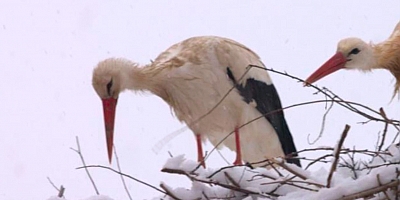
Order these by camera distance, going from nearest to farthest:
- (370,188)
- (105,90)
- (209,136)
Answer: (370,188), (105,90), (209,136)

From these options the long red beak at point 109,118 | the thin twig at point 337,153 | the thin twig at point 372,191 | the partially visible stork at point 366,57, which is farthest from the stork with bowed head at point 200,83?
the thin twig at point 372,191

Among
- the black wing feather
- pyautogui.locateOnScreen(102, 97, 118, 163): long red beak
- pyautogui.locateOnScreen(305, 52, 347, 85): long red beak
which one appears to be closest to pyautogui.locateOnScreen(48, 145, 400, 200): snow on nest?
pyautogui.locateOnScreen(102, 97, 118, 163): long red beak

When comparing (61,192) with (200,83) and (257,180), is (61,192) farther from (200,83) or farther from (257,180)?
(200,83)

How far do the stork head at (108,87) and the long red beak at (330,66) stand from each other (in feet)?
3.29

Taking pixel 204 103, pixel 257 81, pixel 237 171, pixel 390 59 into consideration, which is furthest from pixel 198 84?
pixel 237 171

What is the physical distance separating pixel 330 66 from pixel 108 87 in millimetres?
1157

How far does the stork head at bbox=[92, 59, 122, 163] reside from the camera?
148 inches

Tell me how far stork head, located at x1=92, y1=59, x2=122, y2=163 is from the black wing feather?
0.54 meters

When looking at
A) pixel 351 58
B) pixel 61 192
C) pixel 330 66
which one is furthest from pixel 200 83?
pixel 61 192

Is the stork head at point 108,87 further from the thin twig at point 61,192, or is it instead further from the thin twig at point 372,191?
the thin twig at point 372,191

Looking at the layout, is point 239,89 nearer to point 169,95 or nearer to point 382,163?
point 169,95

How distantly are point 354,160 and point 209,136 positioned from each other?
1859 millimetres

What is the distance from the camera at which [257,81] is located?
408cm

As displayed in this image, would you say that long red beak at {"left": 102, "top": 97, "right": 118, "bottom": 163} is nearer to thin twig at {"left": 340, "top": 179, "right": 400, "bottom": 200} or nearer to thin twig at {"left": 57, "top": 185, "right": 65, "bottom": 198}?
thin twig at {"left": 57, "top": 185, "right": 65, "bottom": 198}
